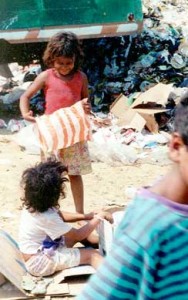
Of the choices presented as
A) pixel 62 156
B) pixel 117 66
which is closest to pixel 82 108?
pixel 62 156

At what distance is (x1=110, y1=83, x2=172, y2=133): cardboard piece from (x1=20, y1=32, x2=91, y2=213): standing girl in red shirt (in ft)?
8.14

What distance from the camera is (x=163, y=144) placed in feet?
22.5

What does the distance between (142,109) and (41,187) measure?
12.8 feet

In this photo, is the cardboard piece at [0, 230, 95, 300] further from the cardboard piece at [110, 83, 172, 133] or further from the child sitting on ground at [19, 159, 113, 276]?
the cardboard piece at [110, 83, 172, 133]

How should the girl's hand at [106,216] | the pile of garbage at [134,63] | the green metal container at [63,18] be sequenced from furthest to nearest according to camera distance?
the pile of garbage at [134,63] → the green metal container at [63,18] → the girl's hand at [106,216]

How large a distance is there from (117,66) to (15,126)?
7.08 ft

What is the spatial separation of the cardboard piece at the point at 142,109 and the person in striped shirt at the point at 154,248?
18.8 ft

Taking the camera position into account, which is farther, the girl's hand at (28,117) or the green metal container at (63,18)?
the green metal container at (63,18)

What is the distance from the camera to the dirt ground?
16.6ft

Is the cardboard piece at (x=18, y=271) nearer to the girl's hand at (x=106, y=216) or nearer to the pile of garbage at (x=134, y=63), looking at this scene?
the girl's hand at (x=106, y=216)

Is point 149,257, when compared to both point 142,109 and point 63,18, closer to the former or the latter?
point 142,109

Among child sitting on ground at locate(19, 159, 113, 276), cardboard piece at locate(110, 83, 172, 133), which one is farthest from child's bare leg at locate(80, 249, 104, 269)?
cardboard piece at locate(110, 83, 172, 133)

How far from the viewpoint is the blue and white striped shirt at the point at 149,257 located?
1.25 metres

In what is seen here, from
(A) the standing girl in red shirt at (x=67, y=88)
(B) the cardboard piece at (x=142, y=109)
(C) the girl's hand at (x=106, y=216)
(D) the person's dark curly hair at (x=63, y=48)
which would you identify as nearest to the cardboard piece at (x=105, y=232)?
(C) the girl's hand at (x=106, y=216)
